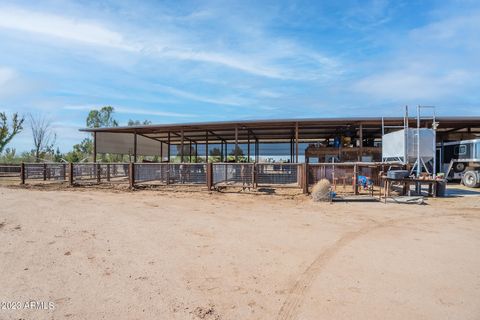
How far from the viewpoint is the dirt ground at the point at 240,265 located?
11.8ft

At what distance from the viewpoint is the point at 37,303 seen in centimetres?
371

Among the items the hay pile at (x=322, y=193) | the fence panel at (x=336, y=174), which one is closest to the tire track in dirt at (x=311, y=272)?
the hay pile at (x=322, y=193)

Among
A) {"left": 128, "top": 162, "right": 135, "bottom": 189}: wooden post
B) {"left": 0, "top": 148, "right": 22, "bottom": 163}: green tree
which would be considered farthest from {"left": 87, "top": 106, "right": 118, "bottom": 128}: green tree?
{"left": 128, "top": 162, "right": 135, "bottom": 189}: wooden post

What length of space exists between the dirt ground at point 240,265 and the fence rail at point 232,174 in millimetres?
4521

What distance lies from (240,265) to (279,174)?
9.31m

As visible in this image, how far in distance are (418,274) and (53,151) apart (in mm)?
53027

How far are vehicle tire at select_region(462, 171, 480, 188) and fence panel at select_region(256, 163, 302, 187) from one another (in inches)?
422

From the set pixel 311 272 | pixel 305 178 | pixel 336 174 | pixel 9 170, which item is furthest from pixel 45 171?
pixel 311 272

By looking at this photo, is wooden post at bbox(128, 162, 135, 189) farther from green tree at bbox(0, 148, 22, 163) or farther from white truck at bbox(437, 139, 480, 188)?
green tree at bbox(0, 148, 22, 163)

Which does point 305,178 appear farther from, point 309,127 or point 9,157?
point 9,157

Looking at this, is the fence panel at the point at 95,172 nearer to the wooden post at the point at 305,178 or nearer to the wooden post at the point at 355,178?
the wooden post at the point at 305,178

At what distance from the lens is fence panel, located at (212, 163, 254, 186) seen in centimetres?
1449

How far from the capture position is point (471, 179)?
18.1 m

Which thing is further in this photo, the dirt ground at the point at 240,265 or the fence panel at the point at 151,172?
the fence panel at the point at 151,172
